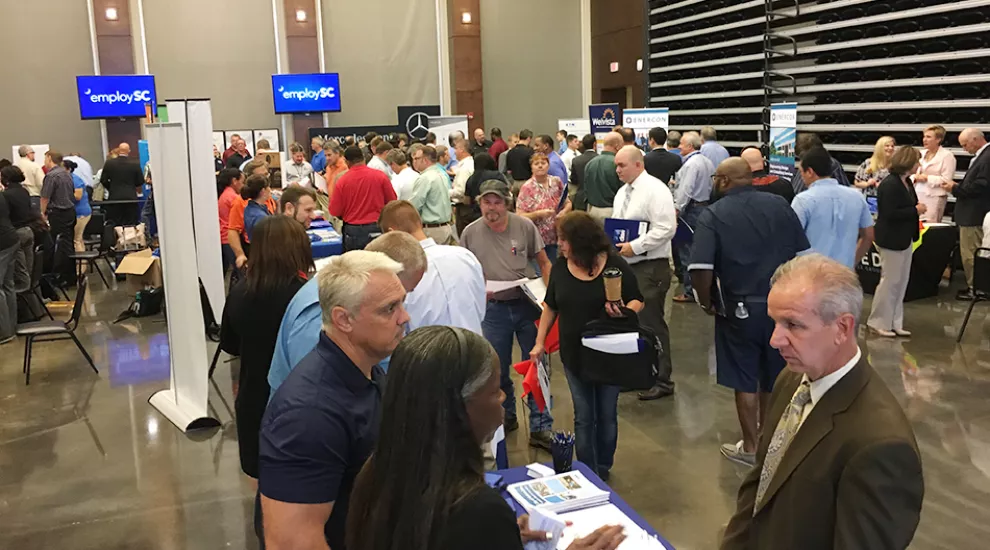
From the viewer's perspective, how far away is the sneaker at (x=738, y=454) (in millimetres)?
4289

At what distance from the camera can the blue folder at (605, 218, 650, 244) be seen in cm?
494

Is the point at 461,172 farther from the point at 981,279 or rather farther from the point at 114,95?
the point at 114,95

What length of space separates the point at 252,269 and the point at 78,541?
5.81 feet

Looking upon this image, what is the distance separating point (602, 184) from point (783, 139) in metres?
3.50

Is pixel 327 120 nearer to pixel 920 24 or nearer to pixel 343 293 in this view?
pixel 920 24

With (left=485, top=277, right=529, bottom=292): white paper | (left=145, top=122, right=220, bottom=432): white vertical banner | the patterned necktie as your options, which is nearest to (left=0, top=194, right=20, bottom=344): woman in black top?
(left=145, top=122, right=220, bottom=432): white vertical banner

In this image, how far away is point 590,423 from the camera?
378cm

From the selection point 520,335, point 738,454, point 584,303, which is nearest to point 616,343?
point 584,303

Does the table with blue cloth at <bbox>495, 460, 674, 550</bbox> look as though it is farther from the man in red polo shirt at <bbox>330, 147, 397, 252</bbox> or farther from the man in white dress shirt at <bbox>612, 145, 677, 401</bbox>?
the man in red polo shirt at <bbox>330, 147, 397, 252</bbox>

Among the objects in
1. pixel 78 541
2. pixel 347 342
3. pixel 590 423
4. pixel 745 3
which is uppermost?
pixel 745 3

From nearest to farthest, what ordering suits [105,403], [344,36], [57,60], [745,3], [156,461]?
[156,461]
[105,403]
[745,3]
[57,60]
[344,36]

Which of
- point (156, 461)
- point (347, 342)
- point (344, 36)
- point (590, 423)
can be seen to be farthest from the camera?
point (344, 36)

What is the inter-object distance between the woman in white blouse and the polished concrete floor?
177 centimetres

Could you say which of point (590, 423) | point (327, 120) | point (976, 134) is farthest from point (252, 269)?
point (327, 120)
